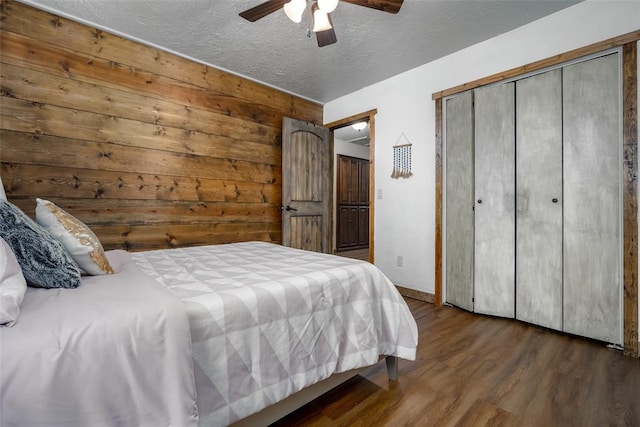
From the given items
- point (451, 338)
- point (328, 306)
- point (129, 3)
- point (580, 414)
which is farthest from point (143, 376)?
point (129, 3)

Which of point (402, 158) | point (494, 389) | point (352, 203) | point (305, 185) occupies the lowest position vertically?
point (494, 389)

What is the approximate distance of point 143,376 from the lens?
85cm

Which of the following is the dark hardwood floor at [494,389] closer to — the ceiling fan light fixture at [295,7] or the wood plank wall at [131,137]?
the ceiling fan light fixture at [295,7]

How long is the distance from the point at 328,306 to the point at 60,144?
8.59 ft

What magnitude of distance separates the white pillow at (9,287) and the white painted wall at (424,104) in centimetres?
307

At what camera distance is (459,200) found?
293 centimetres

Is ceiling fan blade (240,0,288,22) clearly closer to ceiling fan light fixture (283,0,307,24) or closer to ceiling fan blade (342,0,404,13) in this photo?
ceiling fan light fixture (283,0,307,24)

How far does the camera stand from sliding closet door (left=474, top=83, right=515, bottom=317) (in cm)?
260

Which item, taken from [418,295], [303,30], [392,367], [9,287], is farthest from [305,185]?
[9,287]

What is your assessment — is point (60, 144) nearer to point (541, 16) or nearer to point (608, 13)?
point (541, 16)

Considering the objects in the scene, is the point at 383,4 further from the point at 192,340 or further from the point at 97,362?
the point at 97,362

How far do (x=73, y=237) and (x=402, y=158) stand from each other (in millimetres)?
3025

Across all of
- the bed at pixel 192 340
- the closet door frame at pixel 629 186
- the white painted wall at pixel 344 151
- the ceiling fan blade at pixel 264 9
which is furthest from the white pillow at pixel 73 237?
the white painted wall at pixel 344 151

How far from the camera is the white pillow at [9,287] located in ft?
2.47
